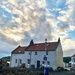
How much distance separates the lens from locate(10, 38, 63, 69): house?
208 ft

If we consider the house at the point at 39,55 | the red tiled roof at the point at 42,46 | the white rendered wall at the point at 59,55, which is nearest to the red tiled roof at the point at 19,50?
the house at the point at 39,55

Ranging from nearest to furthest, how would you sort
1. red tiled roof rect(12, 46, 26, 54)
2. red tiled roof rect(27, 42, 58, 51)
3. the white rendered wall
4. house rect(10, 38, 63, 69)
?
1. house rect(10, 38, 63, 69)
2. the white rendered wall
3. red tiled roof rect(27, 42, 58, 51)
4. red tiled roof rect(12, 46, 26, 54)

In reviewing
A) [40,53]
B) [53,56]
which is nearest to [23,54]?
[40,53]

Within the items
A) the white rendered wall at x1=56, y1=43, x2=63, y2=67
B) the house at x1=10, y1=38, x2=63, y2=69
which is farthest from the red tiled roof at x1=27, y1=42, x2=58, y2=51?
the white rendered wall at x1=56, y1=43, x2=63, y2=67

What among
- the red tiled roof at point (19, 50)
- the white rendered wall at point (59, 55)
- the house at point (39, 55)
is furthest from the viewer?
the red tiled roof at point (19, 50)

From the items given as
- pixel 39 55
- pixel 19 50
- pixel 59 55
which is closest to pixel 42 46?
pixel 39 55

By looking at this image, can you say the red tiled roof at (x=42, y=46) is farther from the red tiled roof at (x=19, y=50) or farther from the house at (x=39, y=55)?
the red tiled roof at (x=19, y=50)

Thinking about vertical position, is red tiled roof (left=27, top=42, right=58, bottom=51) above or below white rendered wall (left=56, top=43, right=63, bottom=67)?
above

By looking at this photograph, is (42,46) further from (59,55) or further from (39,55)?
(59,55)

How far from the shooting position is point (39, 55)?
66.4m

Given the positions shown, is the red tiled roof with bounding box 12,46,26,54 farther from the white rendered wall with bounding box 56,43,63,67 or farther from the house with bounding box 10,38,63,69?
the white rendered wall with bounding box 56,43,63,67

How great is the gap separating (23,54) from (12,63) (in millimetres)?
6232

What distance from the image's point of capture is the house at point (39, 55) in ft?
208

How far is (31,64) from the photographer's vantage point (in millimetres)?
67250
